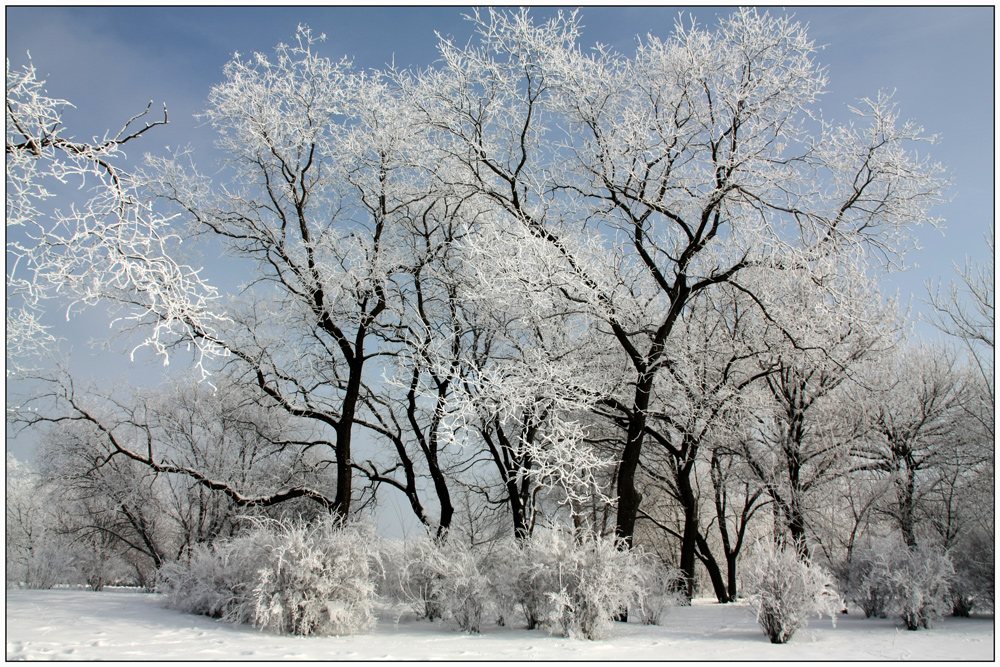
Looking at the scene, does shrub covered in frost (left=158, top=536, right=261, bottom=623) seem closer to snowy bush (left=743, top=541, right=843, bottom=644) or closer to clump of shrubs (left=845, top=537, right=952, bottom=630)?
snowy bush (left=743, top=541, right=843, bottom=644)

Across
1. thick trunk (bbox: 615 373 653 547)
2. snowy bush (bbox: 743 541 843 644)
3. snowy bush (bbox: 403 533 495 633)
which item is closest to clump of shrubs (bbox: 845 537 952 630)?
snowy bush (bbox: 743 541 843 644)

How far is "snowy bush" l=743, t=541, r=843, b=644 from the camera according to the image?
24.7 ft

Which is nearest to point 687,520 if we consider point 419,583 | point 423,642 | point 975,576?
point 975,576

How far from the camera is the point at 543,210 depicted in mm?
12117

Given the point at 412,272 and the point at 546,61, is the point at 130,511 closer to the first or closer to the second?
the point at 412,272

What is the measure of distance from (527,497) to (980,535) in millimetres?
8162

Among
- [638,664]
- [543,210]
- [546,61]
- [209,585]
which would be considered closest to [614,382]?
[543,210]

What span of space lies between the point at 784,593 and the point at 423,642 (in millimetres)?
4131

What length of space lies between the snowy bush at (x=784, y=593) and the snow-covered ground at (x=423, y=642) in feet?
0.73

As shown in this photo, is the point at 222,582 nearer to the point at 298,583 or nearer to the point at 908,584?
the point at 298,583

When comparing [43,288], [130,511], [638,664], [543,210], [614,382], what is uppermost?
[543,210]

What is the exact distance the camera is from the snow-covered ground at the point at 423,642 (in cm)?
620

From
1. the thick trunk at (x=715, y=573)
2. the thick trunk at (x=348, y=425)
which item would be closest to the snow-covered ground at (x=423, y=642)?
the thick trunk at (x=348, y=425)

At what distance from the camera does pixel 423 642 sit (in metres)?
7.35
